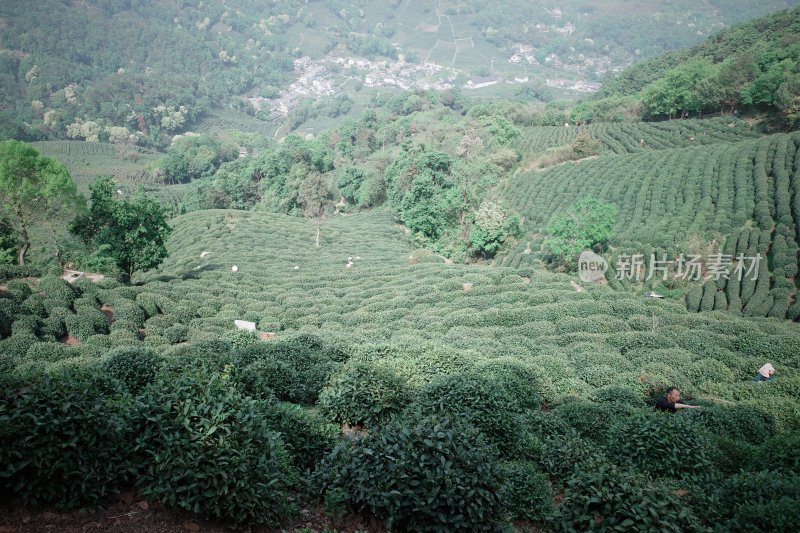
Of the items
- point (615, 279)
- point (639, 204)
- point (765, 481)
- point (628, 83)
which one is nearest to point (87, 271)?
point (615, 279)

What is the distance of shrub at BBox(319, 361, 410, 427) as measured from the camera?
867 centimetres

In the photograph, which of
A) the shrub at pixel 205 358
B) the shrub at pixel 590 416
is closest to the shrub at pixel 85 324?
the shrub at pixel 205 358

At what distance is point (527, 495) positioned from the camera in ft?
23.2

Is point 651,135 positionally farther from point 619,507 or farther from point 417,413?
point 619,507

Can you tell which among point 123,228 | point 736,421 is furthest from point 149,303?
point 736,421

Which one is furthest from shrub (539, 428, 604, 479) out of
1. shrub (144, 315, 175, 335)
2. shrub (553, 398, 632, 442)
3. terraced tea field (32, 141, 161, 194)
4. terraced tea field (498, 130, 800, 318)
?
terraced tea field (32, 141, 161, 194)

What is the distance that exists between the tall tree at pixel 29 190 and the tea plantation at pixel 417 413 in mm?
12903

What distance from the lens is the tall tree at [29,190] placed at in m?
29.5

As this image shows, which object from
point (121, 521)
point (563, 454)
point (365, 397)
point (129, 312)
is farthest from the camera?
point (129, 312)

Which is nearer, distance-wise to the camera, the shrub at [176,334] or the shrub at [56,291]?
the shrub at [176,334]

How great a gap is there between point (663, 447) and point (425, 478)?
422 cm

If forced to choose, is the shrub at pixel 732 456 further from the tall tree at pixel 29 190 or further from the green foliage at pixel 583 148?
the green foliage at pixel 583 148

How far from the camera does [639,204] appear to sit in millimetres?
44688

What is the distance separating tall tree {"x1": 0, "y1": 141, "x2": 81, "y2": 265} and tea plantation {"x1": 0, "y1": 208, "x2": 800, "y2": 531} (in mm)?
12903
